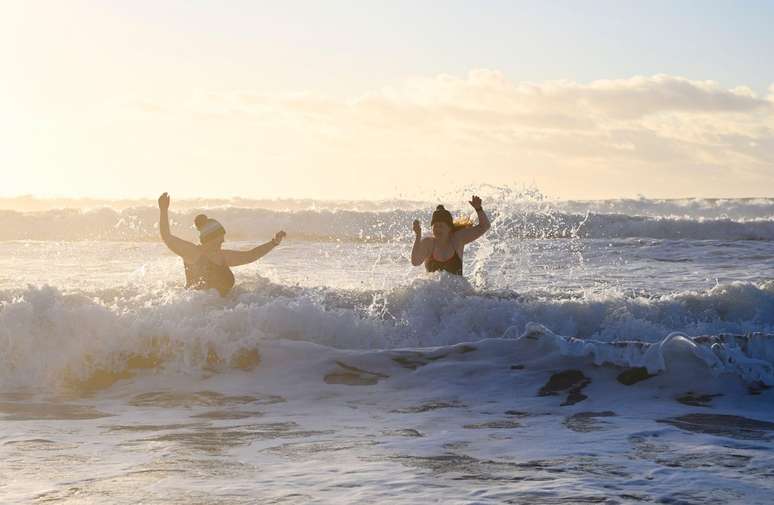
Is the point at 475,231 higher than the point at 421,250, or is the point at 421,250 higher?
the point at 475,231

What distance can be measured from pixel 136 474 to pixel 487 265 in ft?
49.6

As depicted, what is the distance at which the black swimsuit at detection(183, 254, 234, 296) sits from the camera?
12.9 metres

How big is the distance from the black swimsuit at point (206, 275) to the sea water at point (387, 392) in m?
0.27

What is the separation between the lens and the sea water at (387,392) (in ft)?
20.2

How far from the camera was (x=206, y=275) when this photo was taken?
12898 millimetres

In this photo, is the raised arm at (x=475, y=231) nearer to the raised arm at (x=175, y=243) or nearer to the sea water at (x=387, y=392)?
the sea water at (x=387, y=392)

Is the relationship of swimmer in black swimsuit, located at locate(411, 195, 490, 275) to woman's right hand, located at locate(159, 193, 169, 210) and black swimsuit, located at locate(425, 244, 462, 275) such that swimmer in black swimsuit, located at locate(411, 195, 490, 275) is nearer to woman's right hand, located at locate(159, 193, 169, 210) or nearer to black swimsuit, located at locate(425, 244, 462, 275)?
black swimsuit, located at locate(425, 244, 462, 275)

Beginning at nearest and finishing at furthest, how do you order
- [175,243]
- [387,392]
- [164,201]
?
[387,392]
[164,201]
[175,243]

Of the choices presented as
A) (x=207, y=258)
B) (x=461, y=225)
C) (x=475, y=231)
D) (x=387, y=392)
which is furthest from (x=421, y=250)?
(x=387, y=392)

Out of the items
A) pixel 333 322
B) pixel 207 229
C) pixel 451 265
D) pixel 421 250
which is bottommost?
pixel 333 322

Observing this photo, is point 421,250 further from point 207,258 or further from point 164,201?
point 164,201

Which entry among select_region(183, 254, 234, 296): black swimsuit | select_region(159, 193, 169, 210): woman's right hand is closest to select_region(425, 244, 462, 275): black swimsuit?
select_region(183, 254, 234, 296): black swimsuit

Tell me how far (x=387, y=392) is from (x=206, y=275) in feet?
14.2

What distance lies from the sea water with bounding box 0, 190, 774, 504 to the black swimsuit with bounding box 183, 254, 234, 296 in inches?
10.4
